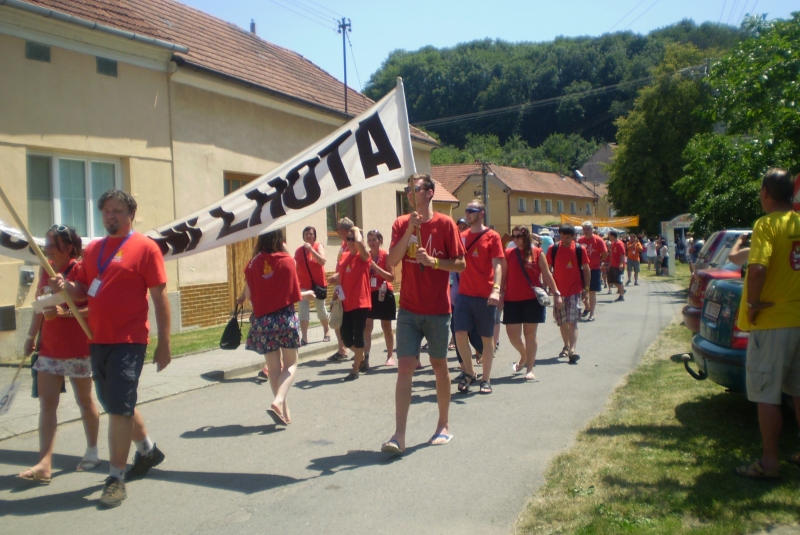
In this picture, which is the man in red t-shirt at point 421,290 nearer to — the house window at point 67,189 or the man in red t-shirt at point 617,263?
the house window at point 67,189

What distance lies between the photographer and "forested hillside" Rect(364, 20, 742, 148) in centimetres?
7075

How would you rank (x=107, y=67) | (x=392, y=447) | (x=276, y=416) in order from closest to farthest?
1. (x=392, y=447)
2. (x=276, y=416)
3. (x=107, y=67)

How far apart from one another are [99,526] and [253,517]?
0.91 meters

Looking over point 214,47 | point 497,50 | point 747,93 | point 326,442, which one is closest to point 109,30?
point 214,47

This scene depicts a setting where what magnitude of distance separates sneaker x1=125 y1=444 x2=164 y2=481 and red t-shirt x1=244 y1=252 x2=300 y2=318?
5.95ft

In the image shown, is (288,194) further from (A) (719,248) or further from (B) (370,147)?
(A) (719,248)

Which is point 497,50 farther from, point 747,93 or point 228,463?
point 228,463

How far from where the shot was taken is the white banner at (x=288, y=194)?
5598 millimetres

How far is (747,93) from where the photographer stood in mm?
11797

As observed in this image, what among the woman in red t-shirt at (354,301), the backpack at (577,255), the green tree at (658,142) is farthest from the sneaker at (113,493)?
the green tree at (658,142)

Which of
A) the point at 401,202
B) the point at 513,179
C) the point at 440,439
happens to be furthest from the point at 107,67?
the point at 513,179

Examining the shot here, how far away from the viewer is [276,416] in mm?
6320

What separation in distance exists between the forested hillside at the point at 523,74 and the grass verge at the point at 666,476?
5787 cm

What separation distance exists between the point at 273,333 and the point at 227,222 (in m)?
1.40
